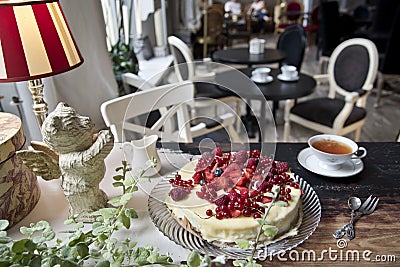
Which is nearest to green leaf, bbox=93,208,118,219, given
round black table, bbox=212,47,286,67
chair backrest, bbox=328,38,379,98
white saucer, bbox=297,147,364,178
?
white saucer, bbox=297,147,364,178

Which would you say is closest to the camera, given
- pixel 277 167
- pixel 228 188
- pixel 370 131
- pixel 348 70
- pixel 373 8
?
pixel 228 188

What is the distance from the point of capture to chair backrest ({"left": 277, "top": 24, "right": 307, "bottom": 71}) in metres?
3.49

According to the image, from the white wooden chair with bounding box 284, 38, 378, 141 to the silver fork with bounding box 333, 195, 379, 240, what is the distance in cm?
158

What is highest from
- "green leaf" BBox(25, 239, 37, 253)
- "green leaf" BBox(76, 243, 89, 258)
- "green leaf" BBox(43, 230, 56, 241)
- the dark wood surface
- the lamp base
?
the lamp base

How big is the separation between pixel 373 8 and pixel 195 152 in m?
5.25

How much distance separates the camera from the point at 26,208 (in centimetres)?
88

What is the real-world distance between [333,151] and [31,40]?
92cm

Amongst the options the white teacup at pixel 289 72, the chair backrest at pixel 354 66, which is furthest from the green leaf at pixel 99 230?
the chair backrest at pixel 354 66

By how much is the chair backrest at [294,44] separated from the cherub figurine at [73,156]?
9.75ft

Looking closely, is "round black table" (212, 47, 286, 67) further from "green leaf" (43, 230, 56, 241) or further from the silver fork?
"green leaf" (43, 230, 56, 241)

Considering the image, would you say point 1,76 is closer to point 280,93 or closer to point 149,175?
point 149,175

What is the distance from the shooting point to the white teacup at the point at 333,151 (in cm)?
101

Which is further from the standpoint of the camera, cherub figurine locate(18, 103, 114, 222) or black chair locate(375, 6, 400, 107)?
black chair locate(375, 6, 400, 107)

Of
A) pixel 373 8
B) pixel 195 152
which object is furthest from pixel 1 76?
pixel 373 8
